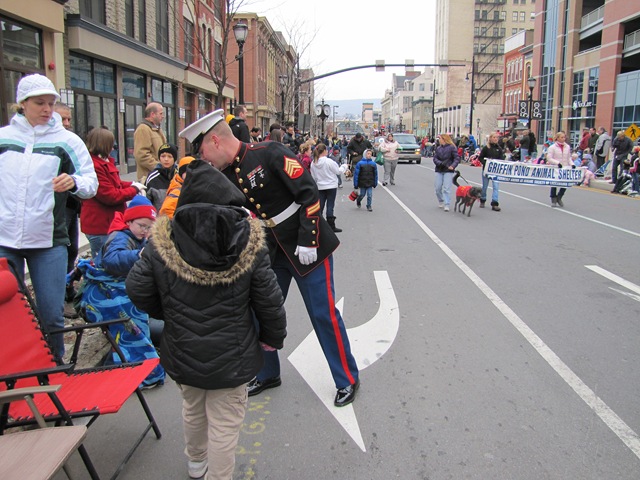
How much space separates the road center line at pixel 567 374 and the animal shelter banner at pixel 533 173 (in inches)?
287

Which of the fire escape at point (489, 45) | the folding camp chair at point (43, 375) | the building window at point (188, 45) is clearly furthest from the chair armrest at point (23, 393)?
the fire escape at point (489, 45)

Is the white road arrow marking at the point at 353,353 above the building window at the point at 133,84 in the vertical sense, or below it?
below

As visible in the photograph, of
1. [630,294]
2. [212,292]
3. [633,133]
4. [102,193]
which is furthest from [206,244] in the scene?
[633,133]

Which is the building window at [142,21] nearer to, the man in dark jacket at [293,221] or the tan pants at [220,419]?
the man in dark jacket at [293,221]

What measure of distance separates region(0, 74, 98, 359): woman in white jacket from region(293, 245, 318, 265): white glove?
156cm

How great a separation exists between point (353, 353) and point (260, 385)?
1.05 m

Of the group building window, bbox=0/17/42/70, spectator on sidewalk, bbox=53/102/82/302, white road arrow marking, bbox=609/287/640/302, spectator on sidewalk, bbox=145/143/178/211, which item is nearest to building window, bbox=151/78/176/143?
building window, bbox=0/17/42/70

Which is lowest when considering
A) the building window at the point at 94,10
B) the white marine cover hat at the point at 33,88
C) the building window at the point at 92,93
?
the white marine cover hat at the point at 33,88

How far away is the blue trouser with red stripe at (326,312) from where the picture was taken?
390 centimetres

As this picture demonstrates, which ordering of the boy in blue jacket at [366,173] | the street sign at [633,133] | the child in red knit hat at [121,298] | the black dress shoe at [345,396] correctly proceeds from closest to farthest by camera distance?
the black dress shoe at [345,396], the child in red knit hat at [121,298], the boy in blue jacket at [366,173], the street sign at [633,133]

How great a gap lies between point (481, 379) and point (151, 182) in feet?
14.3

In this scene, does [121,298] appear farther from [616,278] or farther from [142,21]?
[142,21]

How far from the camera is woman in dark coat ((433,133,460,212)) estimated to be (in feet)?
44.7

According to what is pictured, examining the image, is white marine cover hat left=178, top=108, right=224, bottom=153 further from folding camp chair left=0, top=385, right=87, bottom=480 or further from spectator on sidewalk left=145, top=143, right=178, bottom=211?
spectator on sidewalk left=145, top=143, right=178, bottom=211
